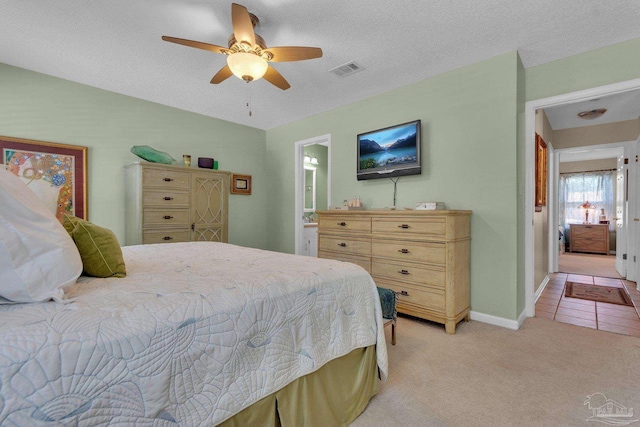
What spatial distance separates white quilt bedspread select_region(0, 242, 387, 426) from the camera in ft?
2.26

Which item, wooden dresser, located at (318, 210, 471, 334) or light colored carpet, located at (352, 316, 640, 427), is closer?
light colored carpet, located at (352, 316, 640, 427)

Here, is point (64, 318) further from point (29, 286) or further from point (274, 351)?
point (274, 351)

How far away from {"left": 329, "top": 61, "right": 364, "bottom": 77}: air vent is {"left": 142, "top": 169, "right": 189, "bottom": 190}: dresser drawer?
2224 millimetres

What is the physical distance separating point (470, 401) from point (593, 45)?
119 inches

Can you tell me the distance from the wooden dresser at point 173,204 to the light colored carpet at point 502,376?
276cm

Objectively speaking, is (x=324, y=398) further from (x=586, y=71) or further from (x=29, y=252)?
(x=586, y=71)

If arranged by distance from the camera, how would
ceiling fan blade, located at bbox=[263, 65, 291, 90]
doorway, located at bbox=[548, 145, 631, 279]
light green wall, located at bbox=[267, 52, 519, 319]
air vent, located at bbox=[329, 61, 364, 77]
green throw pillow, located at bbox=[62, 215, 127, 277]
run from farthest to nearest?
doorway, located at bbox=[548, 145, 631, 279] → air vent, located at bbox=[329, 61, 364, 77] → light green wall, located at bbox=[267, 52, 519, 319] → ceiling fan blade, located at bbox=[263, 65, 291, 90] → green throw pillow, located at bbox=[62, 215, 127, 277]

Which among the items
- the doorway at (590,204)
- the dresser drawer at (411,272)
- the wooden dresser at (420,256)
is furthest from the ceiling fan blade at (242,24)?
the doorway at (590,204)

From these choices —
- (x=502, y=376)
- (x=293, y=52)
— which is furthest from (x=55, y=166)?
(x=502, y=376)

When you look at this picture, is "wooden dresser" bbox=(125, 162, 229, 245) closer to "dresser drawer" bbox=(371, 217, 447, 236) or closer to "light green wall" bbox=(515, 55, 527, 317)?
"dresser drawer" bbox=(371, 217, 447, 236)

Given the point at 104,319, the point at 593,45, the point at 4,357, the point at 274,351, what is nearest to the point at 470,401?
the point at 274,351

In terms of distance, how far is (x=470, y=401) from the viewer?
64.5 inches

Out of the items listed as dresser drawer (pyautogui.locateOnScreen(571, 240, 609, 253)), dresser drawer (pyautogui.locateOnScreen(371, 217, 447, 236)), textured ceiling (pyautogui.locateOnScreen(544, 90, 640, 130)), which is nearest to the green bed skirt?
dresser drawer (pyautogui.locateOnScreen(371, 217, 447, 236))

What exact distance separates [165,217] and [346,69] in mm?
2675
